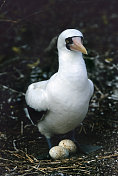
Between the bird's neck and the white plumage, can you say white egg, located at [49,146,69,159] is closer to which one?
the white plumage

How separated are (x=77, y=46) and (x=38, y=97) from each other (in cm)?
77

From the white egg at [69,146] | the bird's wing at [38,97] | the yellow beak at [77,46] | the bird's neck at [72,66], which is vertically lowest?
the white egg at [69,146]

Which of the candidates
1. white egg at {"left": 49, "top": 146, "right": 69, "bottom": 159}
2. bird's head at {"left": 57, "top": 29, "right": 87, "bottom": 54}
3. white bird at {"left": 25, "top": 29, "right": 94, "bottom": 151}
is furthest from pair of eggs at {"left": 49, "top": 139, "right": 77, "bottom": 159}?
bird's head at {"left": 57, "top": 29, "right": 87, "bottom": 54}

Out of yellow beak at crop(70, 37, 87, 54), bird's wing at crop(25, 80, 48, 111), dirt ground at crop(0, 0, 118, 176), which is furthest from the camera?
bird's wing at crop(25, 80, 48, 111)

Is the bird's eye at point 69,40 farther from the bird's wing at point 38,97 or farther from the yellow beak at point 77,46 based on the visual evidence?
the bird's wing at point 38,97

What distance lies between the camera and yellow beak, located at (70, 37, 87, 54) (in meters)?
4.08

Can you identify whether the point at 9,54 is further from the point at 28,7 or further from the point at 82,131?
the point at 82,131

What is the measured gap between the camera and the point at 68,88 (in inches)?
163

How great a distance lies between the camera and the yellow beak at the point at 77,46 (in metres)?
4.08

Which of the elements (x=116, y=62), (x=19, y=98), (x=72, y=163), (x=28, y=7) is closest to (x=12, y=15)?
(x=28, y=7)

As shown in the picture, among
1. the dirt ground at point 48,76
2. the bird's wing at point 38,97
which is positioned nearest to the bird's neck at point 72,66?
the bird's wing at point 38,97

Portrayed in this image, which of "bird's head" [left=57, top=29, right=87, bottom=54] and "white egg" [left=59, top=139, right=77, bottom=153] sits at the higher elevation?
"bird's head" [left=57, top=29, right=87, bottom=54]

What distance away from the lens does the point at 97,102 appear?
19.2 feet

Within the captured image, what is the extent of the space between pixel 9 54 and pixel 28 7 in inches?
38.2
